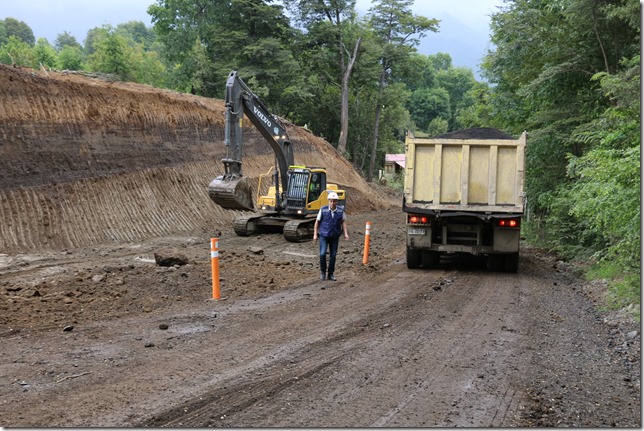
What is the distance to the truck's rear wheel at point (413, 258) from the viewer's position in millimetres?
14297

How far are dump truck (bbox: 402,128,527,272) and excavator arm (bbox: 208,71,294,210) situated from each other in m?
4.55

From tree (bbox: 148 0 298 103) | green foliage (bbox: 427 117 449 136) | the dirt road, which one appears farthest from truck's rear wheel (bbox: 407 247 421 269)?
green foliage (bbox: 427 117 449 136)

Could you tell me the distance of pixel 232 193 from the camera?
15.7 m

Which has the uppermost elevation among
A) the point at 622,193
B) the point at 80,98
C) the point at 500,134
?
the point at 80,98

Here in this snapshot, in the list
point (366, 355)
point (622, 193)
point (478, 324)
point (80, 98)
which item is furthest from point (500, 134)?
point (80, 98)

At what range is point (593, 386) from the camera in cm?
628

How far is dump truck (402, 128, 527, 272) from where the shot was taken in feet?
43.8

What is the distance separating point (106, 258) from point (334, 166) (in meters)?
23.4

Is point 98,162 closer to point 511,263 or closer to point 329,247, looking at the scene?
point 329,247

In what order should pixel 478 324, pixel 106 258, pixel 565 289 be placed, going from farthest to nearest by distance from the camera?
pixel 106 258, pixel 565 289, pixel 478 324

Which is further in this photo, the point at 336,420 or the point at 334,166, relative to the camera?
the point at 334,166

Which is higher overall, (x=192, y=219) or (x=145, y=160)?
(x=145, y=160)

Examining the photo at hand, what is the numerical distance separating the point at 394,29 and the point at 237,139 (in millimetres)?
35822

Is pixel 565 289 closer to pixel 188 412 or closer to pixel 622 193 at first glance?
pixel 622 193
